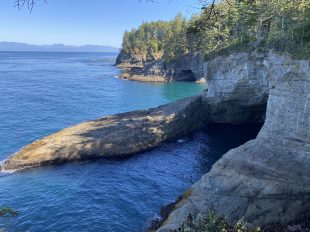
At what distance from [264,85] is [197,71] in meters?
63.6

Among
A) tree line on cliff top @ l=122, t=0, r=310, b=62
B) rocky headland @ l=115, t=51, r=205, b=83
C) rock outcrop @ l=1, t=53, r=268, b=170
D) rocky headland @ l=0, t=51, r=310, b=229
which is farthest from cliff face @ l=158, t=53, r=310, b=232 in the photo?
rocky headland @ l=115, t=51, r=205, b=83

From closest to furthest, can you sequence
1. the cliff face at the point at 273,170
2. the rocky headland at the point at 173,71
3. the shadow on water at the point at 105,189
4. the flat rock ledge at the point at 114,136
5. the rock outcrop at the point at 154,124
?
1. the cliff face at the point at 273,170
2. the shadow on water at the point at 105,189
3. the flat rock ledge at the point at 114,136
4. the rock outcrop at the point at 154,124
5. the rocky headland at the point at 173,71

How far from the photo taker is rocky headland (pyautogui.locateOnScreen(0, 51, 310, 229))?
27.2 meters

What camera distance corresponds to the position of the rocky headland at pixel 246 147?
2725 cm

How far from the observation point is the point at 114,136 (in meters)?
48.6

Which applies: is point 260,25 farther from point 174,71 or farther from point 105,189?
point 174,71

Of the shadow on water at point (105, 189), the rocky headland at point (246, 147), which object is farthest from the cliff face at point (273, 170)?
the shadow on water at point (105, 189)

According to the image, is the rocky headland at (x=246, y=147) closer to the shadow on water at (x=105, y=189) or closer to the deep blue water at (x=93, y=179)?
the deep blue water at (x=93, y=179)

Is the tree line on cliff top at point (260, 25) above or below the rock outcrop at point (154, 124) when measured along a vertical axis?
above

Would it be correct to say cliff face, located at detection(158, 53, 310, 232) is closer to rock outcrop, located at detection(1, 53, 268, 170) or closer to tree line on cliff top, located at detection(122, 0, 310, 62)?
tree line on cliff top, located at detection(122, 0, 310, 62)

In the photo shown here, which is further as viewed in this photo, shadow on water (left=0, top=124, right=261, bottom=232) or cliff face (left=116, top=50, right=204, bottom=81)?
cliff face (left=116, top=50, right=204, bottom=81)

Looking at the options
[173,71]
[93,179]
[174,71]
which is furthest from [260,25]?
[173,71]

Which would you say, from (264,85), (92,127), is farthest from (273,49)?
(92,127)

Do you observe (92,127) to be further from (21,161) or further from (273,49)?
(273,49)
